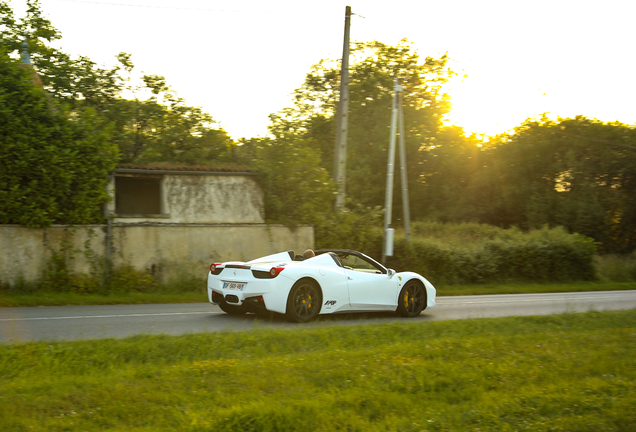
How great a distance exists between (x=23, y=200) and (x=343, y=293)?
904 cm

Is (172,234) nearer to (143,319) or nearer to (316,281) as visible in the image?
(143,319)

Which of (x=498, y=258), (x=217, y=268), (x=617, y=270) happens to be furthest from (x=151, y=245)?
(x=617, y=270)

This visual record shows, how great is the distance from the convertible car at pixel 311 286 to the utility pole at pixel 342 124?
8.67 metres

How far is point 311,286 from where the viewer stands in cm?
970

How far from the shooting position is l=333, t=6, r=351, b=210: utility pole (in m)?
19.3

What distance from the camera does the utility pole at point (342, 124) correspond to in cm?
1927

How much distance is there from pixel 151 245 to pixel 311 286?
764 cm

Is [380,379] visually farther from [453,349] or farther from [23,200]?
[23,200]

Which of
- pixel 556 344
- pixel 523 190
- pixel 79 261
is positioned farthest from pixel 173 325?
pixel 523 190

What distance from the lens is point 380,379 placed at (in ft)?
19.0

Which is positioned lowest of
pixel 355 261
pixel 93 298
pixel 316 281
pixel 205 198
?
pixel 93 298

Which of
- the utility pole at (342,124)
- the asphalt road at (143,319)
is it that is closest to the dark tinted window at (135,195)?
the utility pole at (342,124)

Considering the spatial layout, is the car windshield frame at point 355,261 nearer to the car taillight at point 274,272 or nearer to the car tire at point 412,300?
the car tire at point 412,300

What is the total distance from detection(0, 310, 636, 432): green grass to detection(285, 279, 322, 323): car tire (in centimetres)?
120
